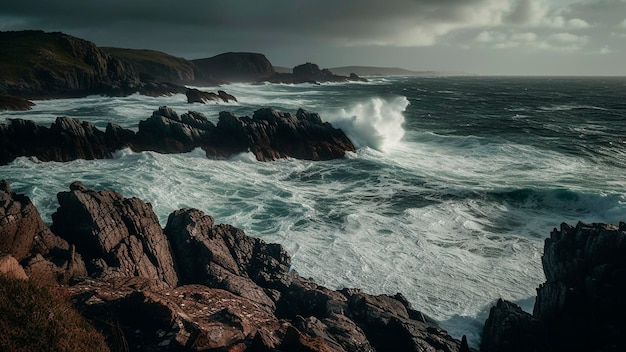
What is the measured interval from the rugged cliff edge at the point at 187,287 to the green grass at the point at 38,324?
695 mm

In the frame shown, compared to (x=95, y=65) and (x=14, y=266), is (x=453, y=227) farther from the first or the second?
(x=95, y=65)

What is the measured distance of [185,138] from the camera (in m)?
40.7

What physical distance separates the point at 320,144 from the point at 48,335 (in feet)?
126

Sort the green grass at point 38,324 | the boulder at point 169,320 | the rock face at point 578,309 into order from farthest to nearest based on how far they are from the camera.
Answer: the rock face at point 578,309 < the boulder at point 169,320 < the green grass at point 38,324

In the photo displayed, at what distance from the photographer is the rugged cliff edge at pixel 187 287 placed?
9719 millimetres

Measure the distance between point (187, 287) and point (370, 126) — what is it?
42.5m

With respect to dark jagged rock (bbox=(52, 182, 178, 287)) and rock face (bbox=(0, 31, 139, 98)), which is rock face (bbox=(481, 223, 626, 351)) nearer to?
dark jagged rock (bbox=(52, 182, 178, 287))

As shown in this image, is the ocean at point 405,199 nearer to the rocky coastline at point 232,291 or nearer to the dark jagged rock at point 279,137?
the dark jagged rock at point 279,137

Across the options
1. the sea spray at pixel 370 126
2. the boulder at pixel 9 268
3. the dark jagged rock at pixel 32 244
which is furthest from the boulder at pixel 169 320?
the sea spray at pixel 370 126

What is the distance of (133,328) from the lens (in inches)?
380

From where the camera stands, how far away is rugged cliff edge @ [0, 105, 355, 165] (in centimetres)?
3541

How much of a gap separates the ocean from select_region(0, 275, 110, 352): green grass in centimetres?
1195

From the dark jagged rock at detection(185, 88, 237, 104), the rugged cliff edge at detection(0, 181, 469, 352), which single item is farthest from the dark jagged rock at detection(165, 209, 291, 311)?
the dark jagged rock at detection(185, 88, 237, 104)

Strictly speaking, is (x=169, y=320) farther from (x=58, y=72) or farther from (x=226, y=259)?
(x=58, y=72)
